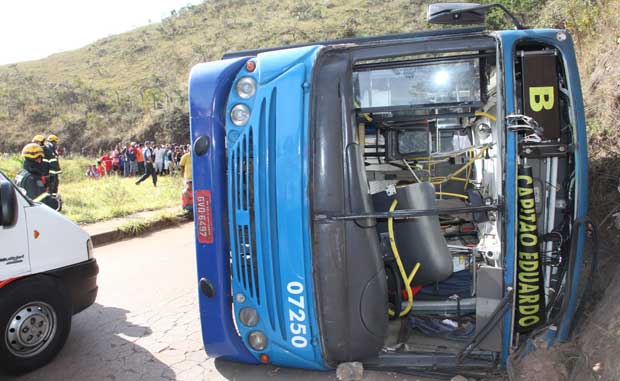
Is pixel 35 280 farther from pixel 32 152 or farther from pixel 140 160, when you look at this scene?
pixel 140 160

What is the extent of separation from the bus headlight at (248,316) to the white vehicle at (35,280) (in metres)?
1.68

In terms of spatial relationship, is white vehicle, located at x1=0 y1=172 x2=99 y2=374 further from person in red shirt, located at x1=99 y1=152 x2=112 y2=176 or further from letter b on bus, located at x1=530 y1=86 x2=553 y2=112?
person in red shirt, located at x1=99 y1=152 x2=112 y2=176

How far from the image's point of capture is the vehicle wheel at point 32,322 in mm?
3576

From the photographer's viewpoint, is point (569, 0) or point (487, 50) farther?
point (569, 0)

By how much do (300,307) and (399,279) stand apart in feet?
2.63

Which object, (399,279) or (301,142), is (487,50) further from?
(399,279)

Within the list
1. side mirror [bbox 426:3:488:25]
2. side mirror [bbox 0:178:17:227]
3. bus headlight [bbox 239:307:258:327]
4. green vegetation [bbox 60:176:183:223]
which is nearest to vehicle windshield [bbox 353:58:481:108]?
side mirror [bbox 426:3:488:25]

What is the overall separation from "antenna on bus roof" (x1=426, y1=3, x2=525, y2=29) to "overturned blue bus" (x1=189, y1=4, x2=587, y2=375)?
13mm

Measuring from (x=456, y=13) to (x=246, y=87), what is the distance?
1.46m

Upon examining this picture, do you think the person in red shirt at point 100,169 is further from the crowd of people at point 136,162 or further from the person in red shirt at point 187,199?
the person in red shirt at point 187,199

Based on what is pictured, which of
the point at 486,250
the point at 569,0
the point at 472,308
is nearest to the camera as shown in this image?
the point at 486,250

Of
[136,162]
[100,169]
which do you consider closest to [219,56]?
[100,169]

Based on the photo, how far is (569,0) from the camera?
332 inches

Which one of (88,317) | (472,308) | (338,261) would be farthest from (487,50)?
(88,317)
